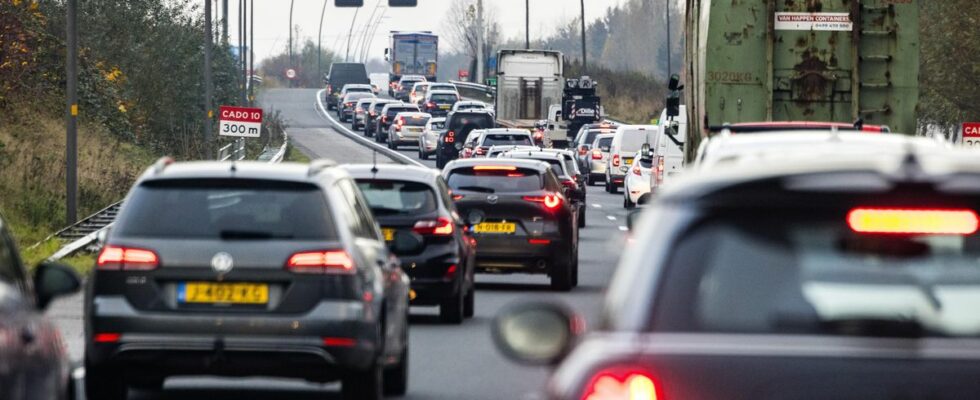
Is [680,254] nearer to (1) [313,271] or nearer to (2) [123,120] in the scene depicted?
(1) [313,271]

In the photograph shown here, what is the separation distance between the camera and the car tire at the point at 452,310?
18250 mm

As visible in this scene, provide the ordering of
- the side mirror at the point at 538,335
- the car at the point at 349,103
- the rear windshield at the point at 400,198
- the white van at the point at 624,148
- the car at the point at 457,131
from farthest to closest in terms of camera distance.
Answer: the car at the point at 349,103
the car at the point at 457,131
the white van at the point at 624,148
the rear windshield at the point at 400,198
the side mirror at the point at 538,335

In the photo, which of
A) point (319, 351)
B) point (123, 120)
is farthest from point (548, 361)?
point (123, 120)

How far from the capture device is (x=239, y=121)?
4578 cm

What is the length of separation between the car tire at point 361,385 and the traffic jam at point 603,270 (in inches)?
0.5

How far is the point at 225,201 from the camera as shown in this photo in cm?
1148

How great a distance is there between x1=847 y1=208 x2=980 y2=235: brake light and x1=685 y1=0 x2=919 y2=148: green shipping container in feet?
64.6

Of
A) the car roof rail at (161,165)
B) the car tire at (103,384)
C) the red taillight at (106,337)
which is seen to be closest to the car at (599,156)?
the car roof rail at (161,165)

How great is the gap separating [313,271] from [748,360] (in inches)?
259

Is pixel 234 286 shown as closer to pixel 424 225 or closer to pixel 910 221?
pixel 910 221

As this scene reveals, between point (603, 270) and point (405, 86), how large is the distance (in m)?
93.2

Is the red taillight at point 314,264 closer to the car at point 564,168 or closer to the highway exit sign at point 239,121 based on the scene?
the car at point 564,168

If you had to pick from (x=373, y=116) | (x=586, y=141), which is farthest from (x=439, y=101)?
(x=586, y=141)

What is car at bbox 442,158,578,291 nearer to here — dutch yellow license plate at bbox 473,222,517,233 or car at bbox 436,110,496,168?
dutch yellow license plate at bbox 473,222,517,233
